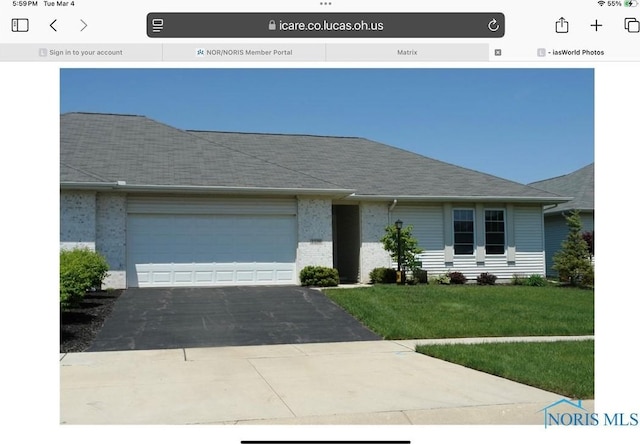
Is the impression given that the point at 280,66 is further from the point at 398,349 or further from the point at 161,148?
the point at 161,148

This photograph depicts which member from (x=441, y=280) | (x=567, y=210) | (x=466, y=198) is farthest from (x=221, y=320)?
(x=567, y=210)

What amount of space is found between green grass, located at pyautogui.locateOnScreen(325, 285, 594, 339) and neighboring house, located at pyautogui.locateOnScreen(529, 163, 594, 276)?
6.72m

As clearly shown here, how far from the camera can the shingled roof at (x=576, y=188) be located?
2147 centimetres

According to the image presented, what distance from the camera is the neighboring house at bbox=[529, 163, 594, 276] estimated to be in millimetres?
21422

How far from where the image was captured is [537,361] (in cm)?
730

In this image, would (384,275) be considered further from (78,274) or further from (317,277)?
(78,274)

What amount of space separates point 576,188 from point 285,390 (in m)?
20.7

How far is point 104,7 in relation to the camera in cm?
319

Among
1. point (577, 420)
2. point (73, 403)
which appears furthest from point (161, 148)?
point (577, 420)

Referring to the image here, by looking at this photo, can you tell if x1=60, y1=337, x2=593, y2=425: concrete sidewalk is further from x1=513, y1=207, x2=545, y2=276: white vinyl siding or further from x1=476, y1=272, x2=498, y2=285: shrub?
x1=513, y1=207, x2=545, y2=276: white vinyl siding

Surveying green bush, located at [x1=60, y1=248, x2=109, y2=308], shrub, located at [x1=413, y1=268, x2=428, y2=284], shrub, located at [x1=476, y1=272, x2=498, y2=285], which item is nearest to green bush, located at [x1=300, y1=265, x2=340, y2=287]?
shrub, located at [x1=413, y1=268, x2=428, y2=284]

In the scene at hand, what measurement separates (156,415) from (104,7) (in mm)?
3356
